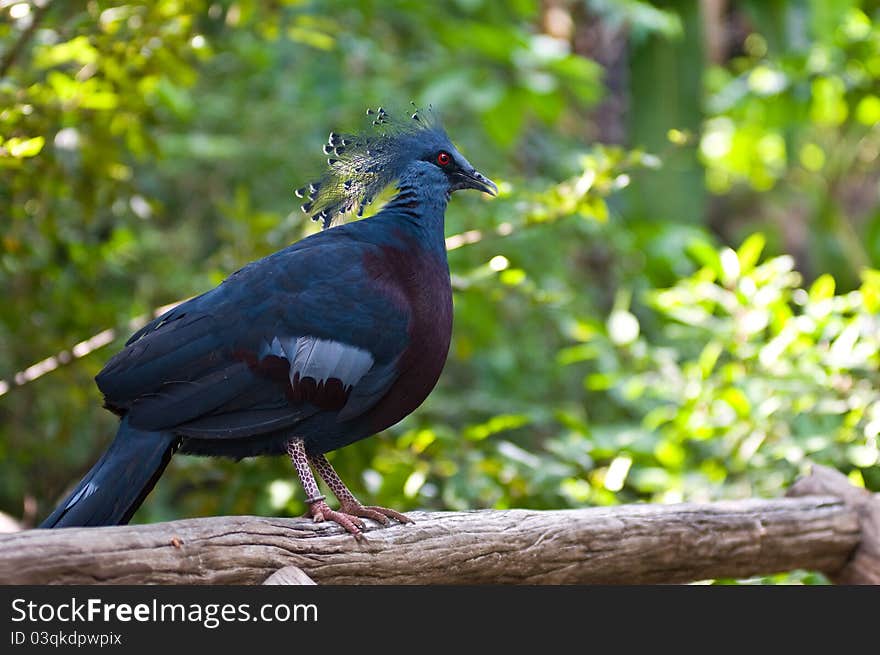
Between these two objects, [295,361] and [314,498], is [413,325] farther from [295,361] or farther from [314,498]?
[314,498]

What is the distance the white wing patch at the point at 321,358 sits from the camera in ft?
6.65

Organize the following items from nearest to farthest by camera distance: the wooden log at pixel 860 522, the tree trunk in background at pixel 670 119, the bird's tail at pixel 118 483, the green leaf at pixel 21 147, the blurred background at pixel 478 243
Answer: the bird's tail at pixel 118 483 → the green leaf at pixel 21 147 → the wooden log at pixel 860 522 → the blurred background at pixel 478 243 → the tree trunk in background at pixel 670 119

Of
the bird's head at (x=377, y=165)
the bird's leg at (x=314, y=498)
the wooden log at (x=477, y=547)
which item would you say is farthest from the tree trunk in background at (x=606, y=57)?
the bird's leg at (x=314, y=498)

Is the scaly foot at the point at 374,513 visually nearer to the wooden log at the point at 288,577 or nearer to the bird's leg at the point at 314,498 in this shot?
the bird's leg at the point at 314,498

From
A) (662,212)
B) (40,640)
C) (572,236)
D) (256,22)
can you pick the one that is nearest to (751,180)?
(662,212)

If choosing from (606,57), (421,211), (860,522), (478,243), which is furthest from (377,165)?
(606,57)

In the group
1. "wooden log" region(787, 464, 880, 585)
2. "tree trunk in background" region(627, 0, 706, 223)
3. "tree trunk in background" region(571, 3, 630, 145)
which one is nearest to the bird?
"wooden log" region(787, 464, 880, 585)

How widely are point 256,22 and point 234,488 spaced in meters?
1.81

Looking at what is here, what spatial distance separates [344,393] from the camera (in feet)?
6.68

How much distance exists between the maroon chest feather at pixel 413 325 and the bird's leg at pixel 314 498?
0.16 meters

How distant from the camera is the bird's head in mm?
2244

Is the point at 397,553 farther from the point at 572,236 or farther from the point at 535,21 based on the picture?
the point at 535,21

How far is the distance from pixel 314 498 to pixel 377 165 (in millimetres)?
731

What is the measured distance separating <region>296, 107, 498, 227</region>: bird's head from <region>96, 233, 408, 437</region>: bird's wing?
0.20 metres
